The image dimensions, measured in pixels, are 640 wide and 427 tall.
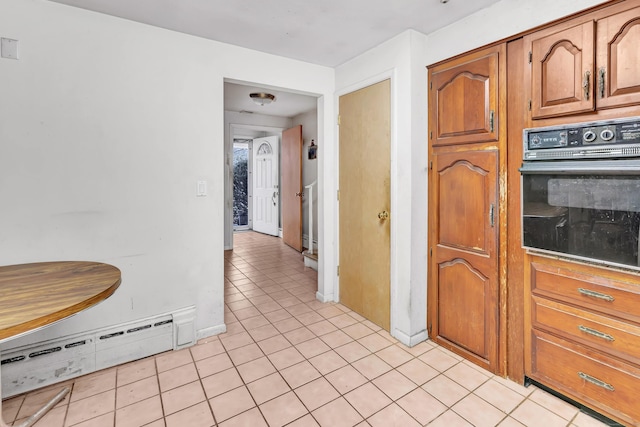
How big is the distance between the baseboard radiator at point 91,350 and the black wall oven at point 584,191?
8.08 ft

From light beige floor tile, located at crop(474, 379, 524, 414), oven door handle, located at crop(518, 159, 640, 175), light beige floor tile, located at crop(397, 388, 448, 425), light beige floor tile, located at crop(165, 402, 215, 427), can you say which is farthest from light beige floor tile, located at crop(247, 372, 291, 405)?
oven door handle, located at crop(518, 159, 640, 175)

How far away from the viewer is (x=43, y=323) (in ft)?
3.51

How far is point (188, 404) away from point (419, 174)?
7.08ft

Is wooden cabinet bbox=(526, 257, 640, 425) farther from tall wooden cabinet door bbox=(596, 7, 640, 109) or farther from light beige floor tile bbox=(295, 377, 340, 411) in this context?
light beige floor tile bbox=(295, 377, 340, 411)

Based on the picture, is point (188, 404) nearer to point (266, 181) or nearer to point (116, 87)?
point (116, 87)

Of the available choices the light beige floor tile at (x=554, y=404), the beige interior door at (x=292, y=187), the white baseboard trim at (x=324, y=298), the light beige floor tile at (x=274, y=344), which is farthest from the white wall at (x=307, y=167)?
the light beige floor tile at (x=554, y=404)

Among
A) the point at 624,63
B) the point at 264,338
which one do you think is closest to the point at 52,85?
the point at 264,338

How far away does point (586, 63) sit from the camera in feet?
5.16

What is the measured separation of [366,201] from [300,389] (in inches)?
62.1

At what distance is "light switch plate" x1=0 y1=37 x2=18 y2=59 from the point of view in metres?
1.81

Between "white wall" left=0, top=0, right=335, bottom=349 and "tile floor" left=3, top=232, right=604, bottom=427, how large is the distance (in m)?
0.37

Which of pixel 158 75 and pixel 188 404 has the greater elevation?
pixel 158 75

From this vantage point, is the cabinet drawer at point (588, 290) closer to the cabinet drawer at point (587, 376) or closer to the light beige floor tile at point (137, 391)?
the cabinet drawer at point (587, 376)

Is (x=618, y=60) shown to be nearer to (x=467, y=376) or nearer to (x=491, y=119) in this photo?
(x=491, y=119)
